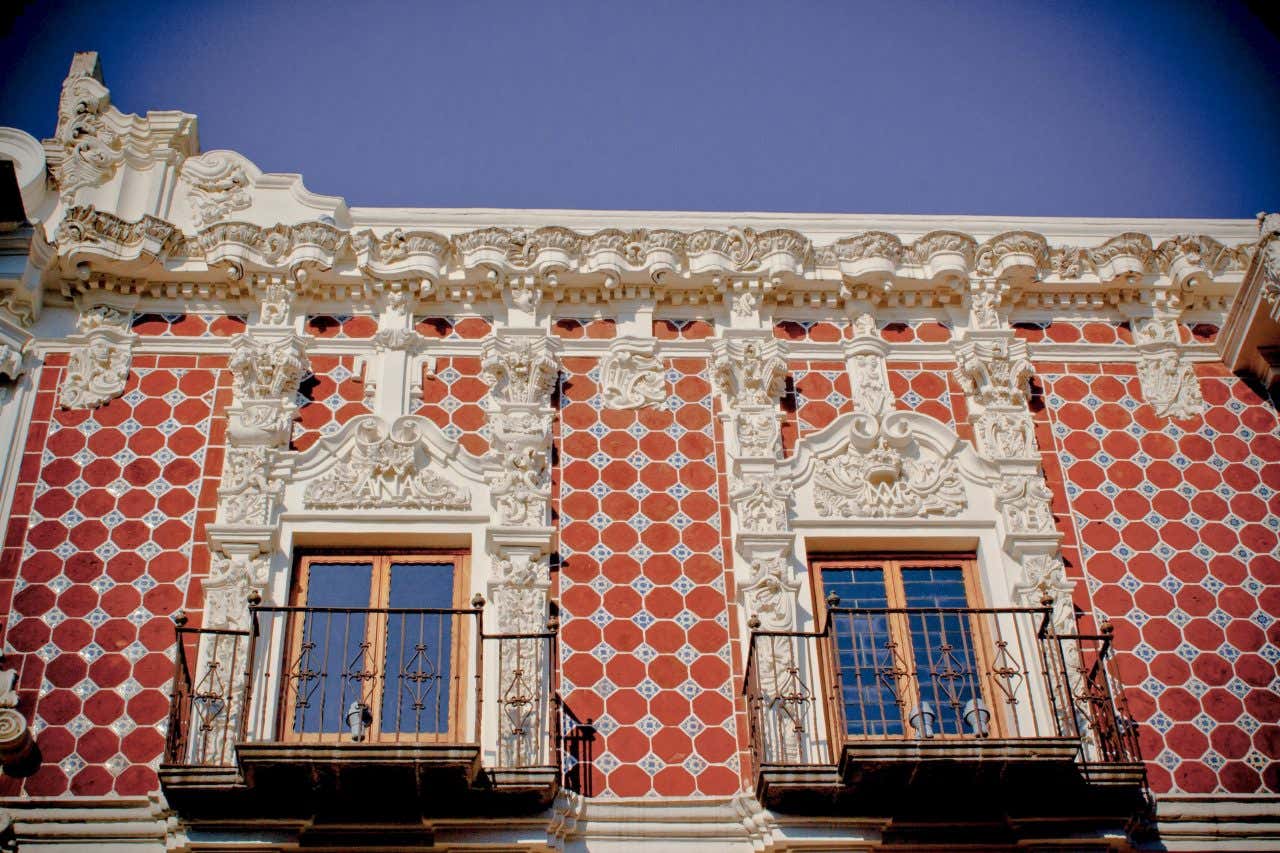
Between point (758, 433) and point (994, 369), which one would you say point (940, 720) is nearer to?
point (758, 433)

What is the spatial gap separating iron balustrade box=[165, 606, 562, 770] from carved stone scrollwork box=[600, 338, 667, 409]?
2116 mm

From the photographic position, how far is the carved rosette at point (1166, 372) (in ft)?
40.2

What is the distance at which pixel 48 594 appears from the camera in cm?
1084

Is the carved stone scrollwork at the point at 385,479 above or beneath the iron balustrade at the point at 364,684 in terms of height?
above

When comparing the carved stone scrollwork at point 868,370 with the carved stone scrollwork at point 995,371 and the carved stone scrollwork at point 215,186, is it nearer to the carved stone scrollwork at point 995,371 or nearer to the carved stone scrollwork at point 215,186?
the carved stone scrollwork at point 995,371

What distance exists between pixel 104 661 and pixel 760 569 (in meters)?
4.16

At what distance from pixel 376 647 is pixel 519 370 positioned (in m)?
2.50

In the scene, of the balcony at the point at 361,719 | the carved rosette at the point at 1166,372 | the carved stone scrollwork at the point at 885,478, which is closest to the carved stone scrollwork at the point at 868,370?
the carved stone scrollwork at the point at 885,478

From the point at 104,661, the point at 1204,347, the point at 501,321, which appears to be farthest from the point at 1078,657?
the point at 104,661

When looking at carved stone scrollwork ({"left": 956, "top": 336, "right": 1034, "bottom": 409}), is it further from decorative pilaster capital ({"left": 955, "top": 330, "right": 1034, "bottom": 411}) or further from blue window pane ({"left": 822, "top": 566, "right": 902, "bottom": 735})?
blue window pane ({"left": 822, "top": 566, "right": 902, "bottom": 735})

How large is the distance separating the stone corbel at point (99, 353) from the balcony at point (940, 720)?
4.96 meters

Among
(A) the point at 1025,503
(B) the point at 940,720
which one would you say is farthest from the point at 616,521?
(A) the point at 1025,503

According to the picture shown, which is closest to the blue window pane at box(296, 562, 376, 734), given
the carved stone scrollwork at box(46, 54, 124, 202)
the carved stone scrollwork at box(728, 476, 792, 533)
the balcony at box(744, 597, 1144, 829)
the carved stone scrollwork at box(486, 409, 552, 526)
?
the carved stone scrollwork at box(486, 409, 552, 526)

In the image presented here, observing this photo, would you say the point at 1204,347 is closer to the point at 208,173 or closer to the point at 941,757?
the point at 941,757
